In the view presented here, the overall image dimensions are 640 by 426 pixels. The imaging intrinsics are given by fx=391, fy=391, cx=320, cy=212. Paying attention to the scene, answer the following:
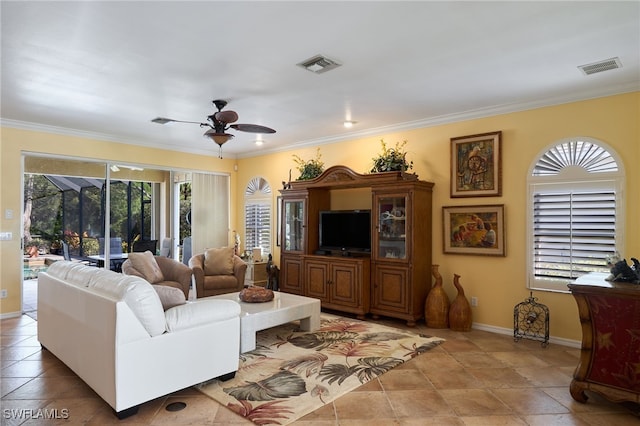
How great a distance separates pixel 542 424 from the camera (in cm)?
262

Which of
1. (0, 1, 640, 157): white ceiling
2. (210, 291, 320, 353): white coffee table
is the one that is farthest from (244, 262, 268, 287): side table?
(0, 1, 640, 157): white ceiling

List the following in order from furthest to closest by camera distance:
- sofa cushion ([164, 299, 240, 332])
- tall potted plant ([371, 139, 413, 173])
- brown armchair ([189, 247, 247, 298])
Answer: brown armchair ([189, 247, 247, 298]) → tall potted plant ([371, 139, 413, 173]) → sofa cushion ([164, 299, 240, 332])

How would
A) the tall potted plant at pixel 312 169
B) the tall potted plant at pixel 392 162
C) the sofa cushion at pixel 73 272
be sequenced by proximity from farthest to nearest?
the tall potted plant at pixel 312 169 → the tall potted plant at pixel 392 162 → the sofa cushion at pixel 73 272

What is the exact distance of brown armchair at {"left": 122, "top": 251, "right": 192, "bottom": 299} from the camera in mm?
5203

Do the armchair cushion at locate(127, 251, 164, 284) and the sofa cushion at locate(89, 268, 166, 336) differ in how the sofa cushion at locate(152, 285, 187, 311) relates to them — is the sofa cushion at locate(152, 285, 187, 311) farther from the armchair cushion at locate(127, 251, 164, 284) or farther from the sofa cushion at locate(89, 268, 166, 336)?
the armchair cushion at locate(127, 251, 164, 284)

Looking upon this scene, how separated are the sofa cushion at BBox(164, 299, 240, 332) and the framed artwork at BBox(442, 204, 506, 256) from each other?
118 inches

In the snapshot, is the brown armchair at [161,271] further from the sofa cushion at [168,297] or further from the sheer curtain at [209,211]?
the sofa cushion at [168,297]

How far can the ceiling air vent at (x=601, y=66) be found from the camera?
334 centimetres

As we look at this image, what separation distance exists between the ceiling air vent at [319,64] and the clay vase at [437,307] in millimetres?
2856

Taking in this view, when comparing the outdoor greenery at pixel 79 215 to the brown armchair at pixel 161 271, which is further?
the outdoor greenery at pixel 79 215

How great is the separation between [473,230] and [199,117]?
378 cm

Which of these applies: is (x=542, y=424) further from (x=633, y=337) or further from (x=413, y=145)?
(x=413, y=145)

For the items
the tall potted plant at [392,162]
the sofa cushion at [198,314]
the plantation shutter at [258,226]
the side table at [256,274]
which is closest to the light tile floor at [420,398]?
the sofa cushion at [198,314]

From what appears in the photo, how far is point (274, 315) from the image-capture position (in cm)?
408
